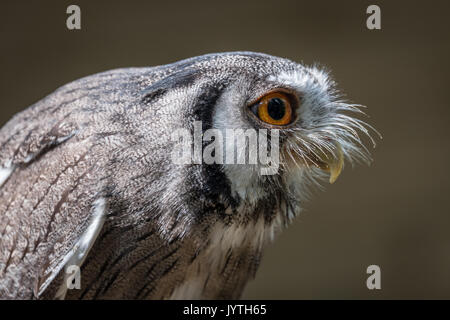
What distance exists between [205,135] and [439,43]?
2.12 metres

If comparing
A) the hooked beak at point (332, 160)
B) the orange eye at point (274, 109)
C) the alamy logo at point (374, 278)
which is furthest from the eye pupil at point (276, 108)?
the alamy logo at point (374, 278)

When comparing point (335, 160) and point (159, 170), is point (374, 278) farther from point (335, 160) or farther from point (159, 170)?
point (159, 170)

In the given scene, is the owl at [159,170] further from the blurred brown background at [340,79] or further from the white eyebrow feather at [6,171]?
the blurred brown background at [340,79]

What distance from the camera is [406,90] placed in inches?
107

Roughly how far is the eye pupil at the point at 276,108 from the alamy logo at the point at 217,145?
46mm

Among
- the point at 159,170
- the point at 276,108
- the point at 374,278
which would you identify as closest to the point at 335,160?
the point at 276,108

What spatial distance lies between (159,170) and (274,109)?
300 mm

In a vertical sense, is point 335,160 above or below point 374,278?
above

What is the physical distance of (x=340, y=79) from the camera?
267 centimetres

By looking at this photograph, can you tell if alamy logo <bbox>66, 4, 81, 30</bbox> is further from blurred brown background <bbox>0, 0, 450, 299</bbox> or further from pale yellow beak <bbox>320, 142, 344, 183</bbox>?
pale yellow beak <bbox>320, 142, 344, 183</bbox>

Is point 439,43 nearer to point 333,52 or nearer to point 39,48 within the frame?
point 333,52

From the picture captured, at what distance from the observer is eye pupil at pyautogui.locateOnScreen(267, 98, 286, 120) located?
3.62 feet
